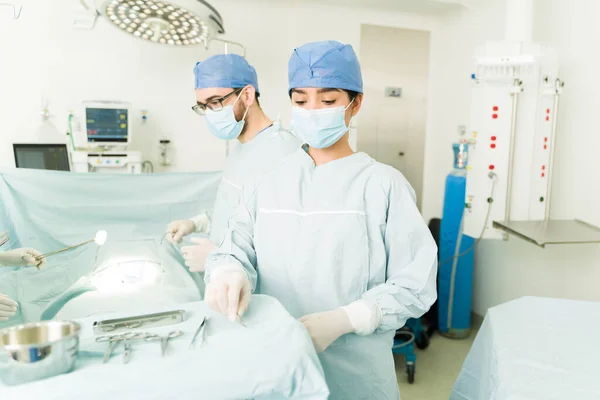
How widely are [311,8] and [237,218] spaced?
2780mm

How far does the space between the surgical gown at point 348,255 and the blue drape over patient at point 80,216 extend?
2.45 ft

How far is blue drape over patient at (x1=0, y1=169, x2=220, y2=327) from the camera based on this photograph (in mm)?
1801

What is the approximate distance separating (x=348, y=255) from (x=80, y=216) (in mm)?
1687

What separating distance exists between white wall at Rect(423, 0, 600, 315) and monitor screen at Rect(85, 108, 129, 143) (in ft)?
8.01

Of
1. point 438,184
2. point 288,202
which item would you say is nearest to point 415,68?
point 438,184

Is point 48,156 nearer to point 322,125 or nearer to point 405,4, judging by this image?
point 322,125

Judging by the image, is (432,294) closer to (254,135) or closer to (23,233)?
(254,135)

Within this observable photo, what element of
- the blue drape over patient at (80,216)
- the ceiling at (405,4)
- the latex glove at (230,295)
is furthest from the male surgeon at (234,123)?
the ceiling at (405,4)

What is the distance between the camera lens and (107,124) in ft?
9.34

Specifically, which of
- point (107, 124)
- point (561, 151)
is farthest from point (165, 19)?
point (561, 151)

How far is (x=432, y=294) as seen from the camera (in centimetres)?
103

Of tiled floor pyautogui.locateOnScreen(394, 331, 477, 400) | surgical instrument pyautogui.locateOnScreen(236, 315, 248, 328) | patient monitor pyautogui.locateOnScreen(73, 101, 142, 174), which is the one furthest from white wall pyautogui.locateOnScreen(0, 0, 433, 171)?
surgical instrument pyautogui.locateOnScreen(236, 315, 248, 328)

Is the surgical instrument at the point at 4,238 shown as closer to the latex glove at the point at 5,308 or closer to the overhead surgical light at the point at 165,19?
the latex glove at the point at 5,308

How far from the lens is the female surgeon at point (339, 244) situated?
3.38ft
